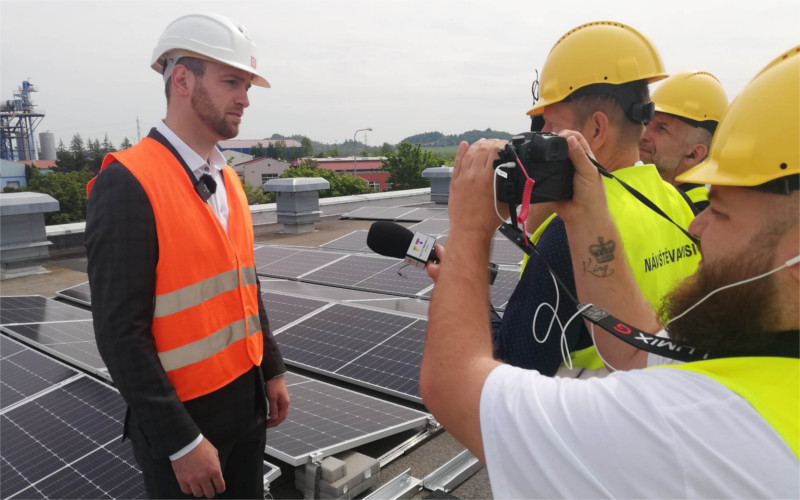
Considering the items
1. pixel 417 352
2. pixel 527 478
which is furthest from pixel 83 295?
pixel 527 478

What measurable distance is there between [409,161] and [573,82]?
59.4 m

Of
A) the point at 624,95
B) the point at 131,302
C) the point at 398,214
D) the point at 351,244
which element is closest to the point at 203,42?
the point at 131,302

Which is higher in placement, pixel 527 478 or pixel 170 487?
pixel 527 478

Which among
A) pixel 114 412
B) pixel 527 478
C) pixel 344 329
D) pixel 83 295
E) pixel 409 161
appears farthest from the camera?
pixel 409 161

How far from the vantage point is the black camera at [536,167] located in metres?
1.50

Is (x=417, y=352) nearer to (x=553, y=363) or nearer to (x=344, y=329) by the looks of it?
(x=344, y=329)

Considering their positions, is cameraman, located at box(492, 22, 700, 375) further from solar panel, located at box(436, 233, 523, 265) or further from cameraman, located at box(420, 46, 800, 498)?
solar panel, located at box(436, 233, 523, 265)

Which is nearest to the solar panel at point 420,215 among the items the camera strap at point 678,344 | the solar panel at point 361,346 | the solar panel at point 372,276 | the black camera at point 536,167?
the solar panel at point 372,276

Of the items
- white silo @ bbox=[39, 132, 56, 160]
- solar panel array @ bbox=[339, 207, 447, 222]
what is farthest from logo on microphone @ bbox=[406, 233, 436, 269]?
white silo @ bbox=[39, 132, 56, 160]

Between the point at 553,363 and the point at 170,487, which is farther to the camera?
the point at 170,487

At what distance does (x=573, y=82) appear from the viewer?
2.29 m

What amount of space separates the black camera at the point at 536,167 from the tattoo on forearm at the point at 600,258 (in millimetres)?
242

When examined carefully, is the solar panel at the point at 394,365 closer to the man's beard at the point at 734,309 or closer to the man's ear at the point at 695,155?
the man's ear at the point at 695,155

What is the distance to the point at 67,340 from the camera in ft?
16.1
